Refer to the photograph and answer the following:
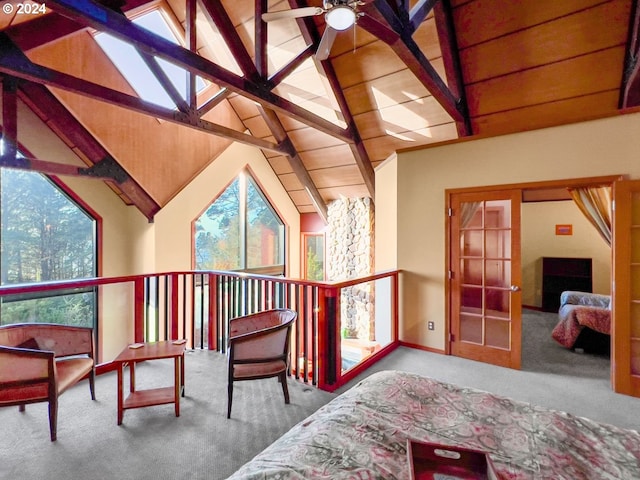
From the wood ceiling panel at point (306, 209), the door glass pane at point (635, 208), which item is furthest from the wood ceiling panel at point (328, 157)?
the door glass pane at point (635, 208)

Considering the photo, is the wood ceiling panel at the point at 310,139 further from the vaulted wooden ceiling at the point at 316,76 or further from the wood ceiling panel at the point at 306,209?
the wood ceiling panel at the point at 306,209

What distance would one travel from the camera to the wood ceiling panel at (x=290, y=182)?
24.0ft

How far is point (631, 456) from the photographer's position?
1.12m

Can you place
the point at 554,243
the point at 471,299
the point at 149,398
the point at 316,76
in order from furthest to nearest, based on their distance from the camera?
the point at 554,243 < the point at 316,76 < the point at 471,299 < the point at 149,398

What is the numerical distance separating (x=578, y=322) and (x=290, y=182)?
5891 millimetres

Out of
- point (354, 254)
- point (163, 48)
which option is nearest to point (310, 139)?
point (354, 254)

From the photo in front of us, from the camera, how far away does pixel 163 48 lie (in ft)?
Result: 9.31

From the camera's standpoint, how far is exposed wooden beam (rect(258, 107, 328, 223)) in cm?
589

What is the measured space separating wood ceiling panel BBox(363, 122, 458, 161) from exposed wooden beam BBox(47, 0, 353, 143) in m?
1.66

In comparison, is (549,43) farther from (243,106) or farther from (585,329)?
(243,106)

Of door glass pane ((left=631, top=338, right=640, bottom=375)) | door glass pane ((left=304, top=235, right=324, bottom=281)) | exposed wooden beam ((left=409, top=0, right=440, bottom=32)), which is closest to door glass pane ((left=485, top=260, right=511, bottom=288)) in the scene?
door glass pane ((left=631, top=338, right=640, bottom=375))

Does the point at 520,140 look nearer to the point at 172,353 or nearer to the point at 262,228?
the point at 172,353

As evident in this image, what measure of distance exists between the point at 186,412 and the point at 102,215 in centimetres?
448

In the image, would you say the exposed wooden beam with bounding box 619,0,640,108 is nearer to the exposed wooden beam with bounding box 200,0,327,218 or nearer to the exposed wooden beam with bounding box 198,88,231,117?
the exposed wooden beam with bounding box 200,0,327,218
